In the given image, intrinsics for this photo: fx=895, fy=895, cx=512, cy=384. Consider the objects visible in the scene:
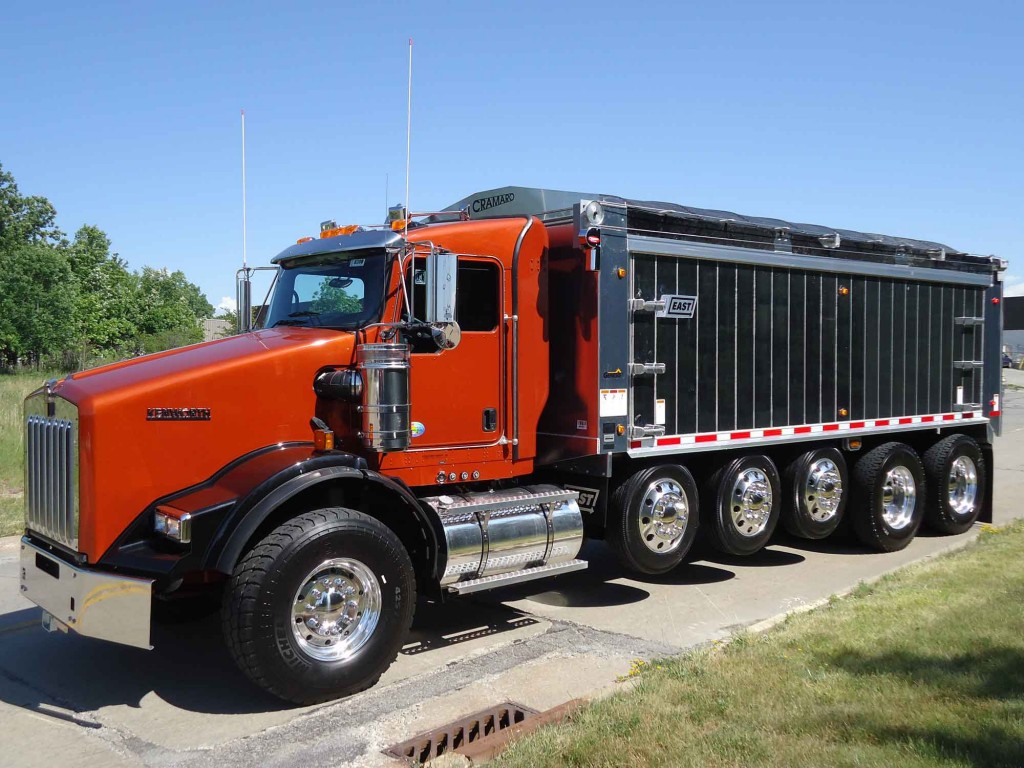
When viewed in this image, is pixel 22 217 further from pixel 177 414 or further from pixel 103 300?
pixel 177 414

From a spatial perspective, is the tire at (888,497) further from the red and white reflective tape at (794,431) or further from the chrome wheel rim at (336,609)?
the chrome wheel rim at (336,609)

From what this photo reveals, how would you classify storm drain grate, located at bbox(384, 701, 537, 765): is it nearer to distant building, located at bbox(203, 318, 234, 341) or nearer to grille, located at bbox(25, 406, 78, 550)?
grille, located at bbox(25, 406, 78, 550)

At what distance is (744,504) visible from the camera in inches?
316

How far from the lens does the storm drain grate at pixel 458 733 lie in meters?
4.47

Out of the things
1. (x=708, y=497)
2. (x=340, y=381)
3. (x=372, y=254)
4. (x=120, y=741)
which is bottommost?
(x=120, y=741)

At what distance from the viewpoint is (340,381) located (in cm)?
571

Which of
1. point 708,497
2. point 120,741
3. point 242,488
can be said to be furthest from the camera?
point 708,497

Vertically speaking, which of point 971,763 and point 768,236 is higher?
point 768,236

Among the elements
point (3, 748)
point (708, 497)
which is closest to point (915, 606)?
point (708, 497)

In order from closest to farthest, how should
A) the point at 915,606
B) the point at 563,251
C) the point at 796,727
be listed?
the point at 796,727 < the point at 915,606 < the point at 563,251

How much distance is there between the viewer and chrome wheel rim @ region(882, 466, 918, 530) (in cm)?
959

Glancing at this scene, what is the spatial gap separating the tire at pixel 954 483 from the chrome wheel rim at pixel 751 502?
315cm

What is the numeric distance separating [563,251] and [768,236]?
2.32 m

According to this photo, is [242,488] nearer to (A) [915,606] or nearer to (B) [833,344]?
(A) [915,606]
